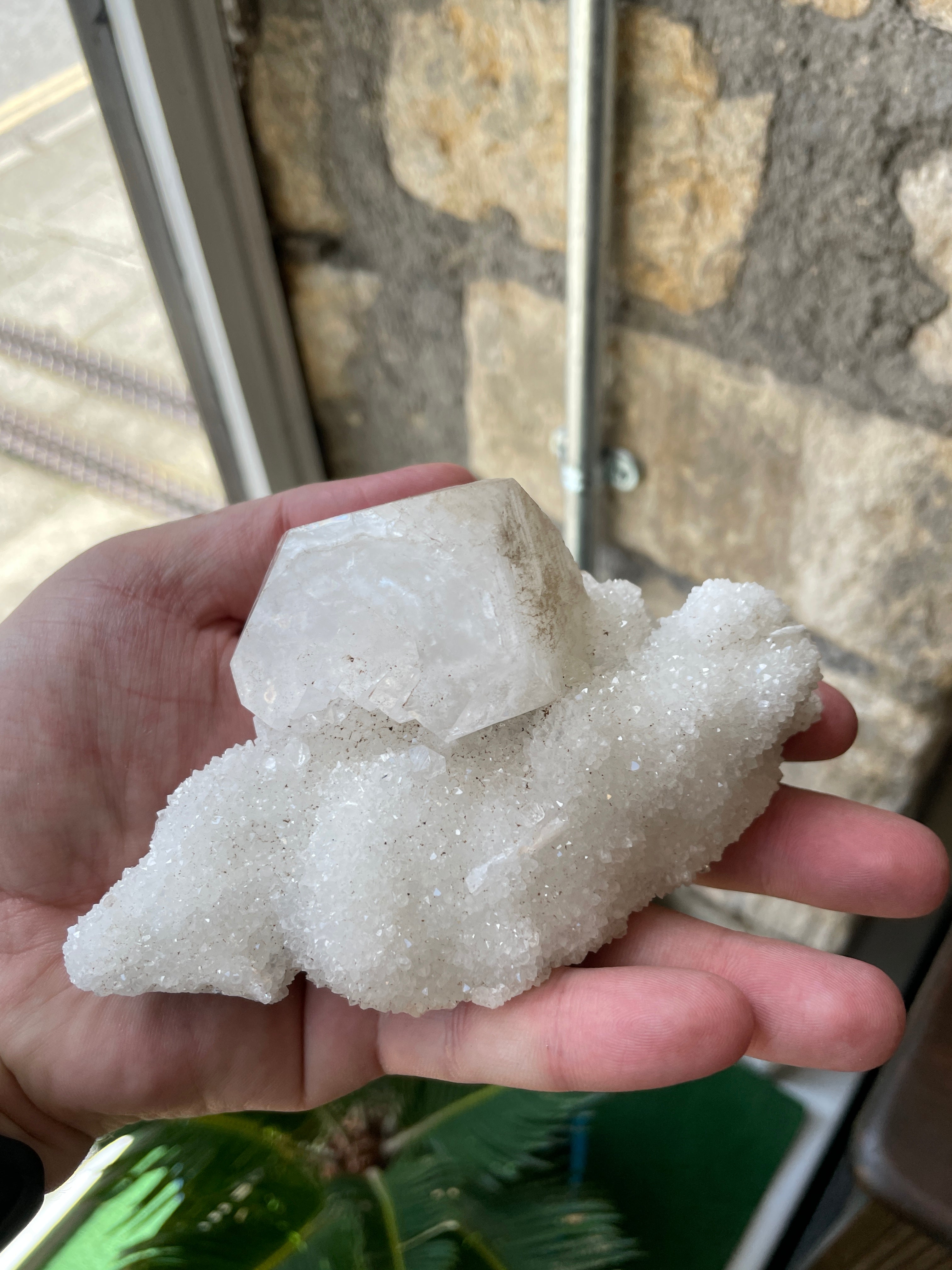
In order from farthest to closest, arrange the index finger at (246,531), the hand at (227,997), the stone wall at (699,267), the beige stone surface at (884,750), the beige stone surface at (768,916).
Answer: the beige stone surface at (768,916)
the beige stone surface at (884,750)
the index finger at (246,531)
the stone wall at (699,267)
the hand at (227,997)

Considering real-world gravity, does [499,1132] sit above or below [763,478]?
below

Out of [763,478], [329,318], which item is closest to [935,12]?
[763,478]

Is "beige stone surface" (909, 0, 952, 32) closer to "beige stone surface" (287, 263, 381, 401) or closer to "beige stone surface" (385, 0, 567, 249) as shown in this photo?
"beige stone surface" (385, 0, 567, 249)

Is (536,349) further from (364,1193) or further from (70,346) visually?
(364,1193)

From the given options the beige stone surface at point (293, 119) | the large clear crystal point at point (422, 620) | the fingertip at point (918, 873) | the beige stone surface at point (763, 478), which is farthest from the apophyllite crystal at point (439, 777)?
the beige stone surface at point (293, 119)

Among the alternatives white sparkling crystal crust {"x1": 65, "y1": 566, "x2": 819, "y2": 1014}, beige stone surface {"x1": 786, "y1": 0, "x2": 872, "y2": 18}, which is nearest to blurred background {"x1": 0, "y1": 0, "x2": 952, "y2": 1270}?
beige stone surface {"x1": 786, "y1": 0, "x2": 872, "y2": 18}

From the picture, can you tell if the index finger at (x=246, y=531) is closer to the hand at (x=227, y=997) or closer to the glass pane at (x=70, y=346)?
the hand at (x=227, y=997)
